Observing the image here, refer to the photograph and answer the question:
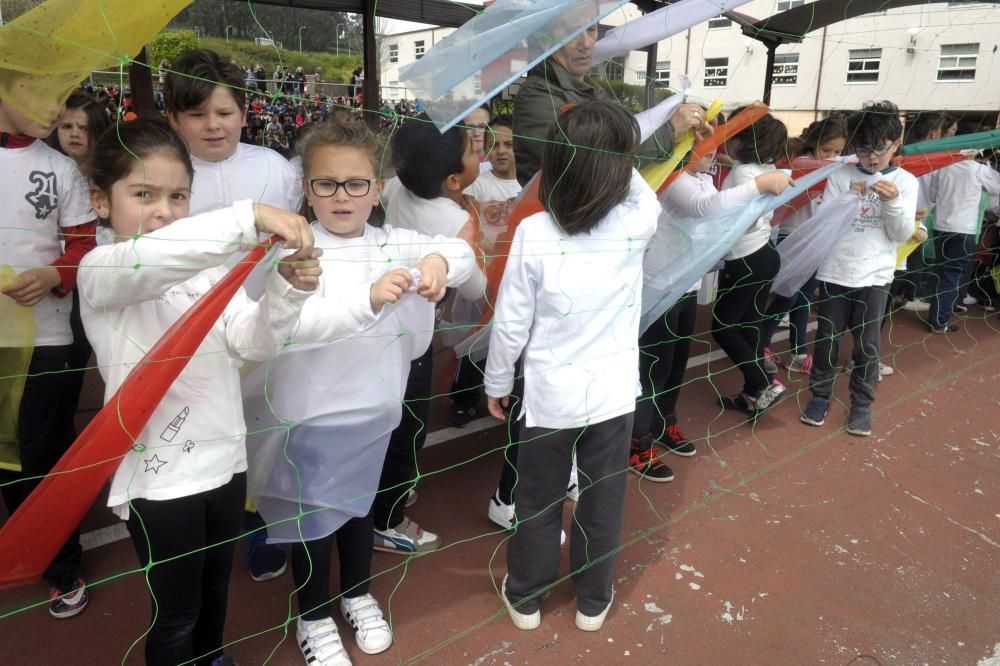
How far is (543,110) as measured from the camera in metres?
2.23

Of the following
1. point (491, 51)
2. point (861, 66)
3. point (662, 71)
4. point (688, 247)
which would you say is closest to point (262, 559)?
point (491, 51)

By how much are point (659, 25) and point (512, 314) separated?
1365mm

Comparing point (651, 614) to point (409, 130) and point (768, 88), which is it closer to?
point (409, 130)

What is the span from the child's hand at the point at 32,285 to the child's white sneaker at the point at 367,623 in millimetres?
1170

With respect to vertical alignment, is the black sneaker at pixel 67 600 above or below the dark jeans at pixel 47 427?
below

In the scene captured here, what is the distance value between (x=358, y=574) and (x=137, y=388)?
0.86 m

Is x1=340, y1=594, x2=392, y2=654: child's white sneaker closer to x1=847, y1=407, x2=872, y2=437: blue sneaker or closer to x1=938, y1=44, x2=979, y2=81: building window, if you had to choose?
x1=847, y1=407, x2=872, y2=437: blue sneaker

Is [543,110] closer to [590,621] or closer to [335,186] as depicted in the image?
[335,186]

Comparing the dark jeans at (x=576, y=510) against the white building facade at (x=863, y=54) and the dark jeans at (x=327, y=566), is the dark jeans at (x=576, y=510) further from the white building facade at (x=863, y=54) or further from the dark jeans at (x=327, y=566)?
the white building facade at (x=863, y=54)

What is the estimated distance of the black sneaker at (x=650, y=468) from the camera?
284cm

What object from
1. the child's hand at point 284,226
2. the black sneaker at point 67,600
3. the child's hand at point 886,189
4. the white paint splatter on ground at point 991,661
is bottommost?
the white paint splatter on ground at point 991,661

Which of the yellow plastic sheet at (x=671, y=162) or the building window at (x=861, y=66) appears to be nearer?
the yellow plastic sheet at (x=671, y=162)

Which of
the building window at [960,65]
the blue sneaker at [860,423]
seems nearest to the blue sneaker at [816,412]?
the blue sneaker at [860,423]

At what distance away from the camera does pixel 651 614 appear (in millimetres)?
2094
